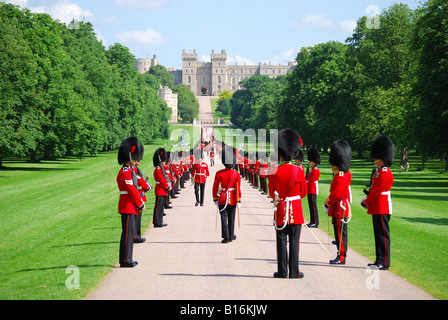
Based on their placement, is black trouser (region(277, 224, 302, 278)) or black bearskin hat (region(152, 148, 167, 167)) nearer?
black trouser (region(277, 224, 302, 278))

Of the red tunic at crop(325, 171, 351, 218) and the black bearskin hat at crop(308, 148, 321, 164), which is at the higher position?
the black bearskin hat at crop(308, 148, 321, 164)

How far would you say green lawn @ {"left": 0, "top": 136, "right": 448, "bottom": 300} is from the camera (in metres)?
10.3

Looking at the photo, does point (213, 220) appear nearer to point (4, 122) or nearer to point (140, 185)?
point (140, 185)

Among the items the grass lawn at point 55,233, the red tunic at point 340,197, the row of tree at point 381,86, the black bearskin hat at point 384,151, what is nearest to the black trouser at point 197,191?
the grass lawn at point 55,233

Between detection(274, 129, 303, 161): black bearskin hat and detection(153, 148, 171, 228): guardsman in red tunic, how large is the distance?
6951 millimetres

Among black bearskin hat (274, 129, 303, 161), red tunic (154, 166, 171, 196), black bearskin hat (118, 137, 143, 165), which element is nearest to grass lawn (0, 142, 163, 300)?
red tunic (154, 166, 171, 196)

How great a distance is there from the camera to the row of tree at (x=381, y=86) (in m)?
34.0

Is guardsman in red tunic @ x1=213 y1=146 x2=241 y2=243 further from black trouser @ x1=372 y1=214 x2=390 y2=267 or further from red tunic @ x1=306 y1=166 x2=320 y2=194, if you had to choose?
black trouser @ x1=372 y1=214 x2=390 y2=267

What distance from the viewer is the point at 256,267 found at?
10.8m

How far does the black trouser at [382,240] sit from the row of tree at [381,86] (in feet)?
76.4

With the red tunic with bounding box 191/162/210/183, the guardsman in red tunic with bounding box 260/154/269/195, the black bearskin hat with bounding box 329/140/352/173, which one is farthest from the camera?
the guardsman in red tunic with bounding box 260/154/269/195

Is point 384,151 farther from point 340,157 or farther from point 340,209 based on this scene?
point 340,209
